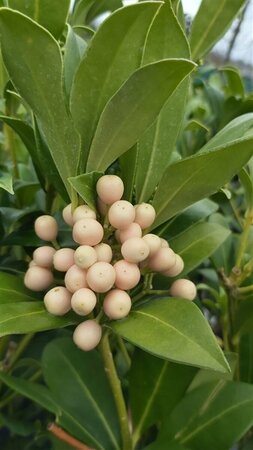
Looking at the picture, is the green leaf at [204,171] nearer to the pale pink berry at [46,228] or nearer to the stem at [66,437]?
the pale pink berry at [46,228]

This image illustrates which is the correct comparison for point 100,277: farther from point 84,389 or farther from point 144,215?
point 84,389

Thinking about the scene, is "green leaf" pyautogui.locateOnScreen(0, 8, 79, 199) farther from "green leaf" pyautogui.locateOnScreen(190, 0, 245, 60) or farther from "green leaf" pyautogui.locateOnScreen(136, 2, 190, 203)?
"green leaf" pyautogui.locateOnScreen(190, 0, 245, 60)

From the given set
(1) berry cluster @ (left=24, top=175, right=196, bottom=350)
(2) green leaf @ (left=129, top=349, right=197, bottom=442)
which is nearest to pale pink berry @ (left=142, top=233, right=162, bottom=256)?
(1) berry cluster @ (left=24, top=175, right=196, bottom=350)

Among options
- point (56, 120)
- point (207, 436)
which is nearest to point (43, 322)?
point (56, 120)

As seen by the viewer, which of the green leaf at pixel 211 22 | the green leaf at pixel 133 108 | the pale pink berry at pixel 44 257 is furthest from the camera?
the green leaf at pixel 211 22

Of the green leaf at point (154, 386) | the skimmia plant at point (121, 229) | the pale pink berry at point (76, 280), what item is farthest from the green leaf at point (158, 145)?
the green leaf at point (154, 386)

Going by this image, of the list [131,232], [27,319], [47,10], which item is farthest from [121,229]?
[47,10]
